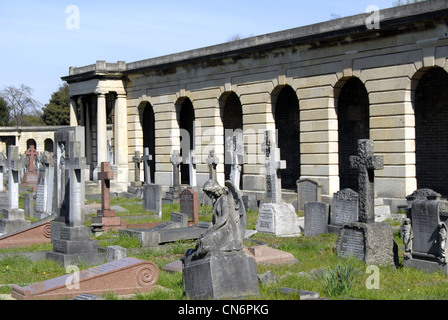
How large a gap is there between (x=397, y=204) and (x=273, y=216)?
4655mm

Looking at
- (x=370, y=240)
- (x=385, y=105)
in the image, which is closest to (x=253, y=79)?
(x=385, y=105)

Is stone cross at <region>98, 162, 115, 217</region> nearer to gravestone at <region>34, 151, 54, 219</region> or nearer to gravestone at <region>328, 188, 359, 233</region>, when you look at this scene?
gravestone at <region>34, 151, 54, 219</region>

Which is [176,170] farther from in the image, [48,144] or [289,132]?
[48,144]

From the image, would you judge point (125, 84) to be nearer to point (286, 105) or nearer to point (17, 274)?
point (286, 105)

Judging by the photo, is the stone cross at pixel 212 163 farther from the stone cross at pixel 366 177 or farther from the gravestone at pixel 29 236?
the stone cross at pixel 366 177

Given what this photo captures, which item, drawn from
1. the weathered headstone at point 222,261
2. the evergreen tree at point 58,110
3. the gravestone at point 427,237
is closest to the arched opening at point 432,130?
the gravestone at point 427,237

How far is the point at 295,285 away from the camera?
31.8 ft

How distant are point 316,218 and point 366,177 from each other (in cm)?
360

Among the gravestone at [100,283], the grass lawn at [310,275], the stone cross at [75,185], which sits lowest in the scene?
the grass lawn at [310,275]

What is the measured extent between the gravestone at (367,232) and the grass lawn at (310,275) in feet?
0.89

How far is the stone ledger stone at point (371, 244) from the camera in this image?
11.8m

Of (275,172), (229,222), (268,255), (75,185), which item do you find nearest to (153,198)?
(275,172)

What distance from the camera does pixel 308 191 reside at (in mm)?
19875
